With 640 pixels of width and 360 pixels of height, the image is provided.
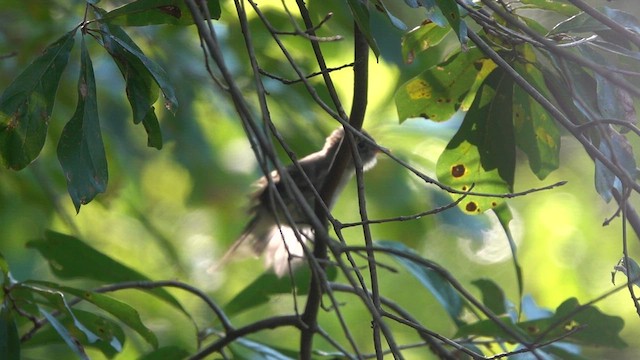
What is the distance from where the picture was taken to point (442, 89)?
7.69ft

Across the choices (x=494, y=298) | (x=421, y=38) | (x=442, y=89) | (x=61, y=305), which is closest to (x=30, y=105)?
(x=61, y=305)

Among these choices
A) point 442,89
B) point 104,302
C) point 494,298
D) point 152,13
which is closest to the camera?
point 152,13

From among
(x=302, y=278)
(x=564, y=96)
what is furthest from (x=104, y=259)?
(x=564, y=96)

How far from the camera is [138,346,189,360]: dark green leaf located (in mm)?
2619

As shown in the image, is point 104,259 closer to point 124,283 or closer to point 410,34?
point 124,283

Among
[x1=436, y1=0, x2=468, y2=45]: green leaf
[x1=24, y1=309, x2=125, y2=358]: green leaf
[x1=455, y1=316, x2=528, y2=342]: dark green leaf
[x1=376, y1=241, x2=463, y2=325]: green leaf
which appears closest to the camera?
[x1=436, y1=0, x2=468, y2=45]: green leaf

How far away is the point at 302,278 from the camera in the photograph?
9.76ft

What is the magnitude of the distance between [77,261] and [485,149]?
3.78ft

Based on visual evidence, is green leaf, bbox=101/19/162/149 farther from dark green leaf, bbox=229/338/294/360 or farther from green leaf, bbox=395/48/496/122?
dark green leaf, bbox=229/338/294/360

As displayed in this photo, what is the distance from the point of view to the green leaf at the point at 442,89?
7.54 ft

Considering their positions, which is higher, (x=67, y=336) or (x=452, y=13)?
(x=452, y=13)

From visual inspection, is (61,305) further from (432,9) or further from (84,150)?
(432,9)

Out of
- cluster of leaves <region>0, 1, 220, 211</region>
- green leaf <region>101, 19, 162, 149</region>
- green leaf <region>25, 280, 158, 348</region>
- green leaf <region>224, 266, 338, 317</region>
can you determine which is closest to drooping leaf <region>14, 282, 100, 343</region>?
green leaf <region>25, 280, 158, 348</region>

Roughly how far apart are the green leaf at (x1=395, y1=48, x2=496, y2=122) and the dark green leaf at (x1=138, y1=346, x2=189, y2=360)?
3.01 feet
